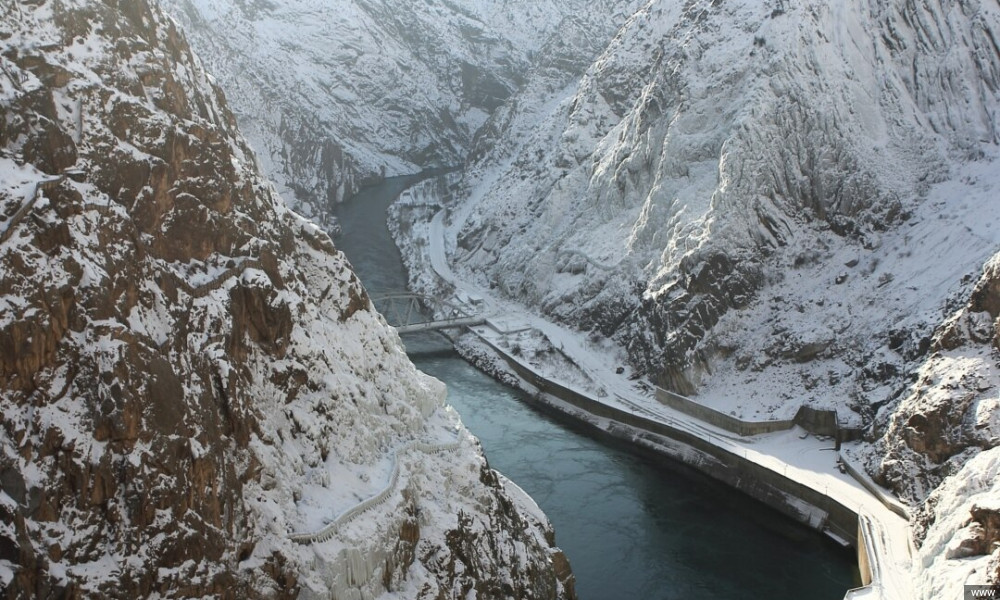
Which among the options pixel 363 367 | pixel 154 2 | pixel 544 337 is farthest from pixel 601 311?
pixel 154 2

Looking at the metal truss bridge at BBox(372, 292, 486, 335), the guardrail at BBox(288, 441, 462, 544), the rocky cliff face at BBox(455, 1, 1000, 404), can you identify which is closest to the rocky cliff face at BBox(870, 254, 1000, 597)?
the rocky cliff face at BBox(455, 1, 1000, 404)

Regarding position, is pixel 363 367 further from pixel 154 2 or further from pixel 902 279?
pixel 902 279

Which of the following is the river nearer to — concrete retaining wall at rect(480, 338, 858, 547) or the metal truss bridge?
concrete retaining wall at rect(480, 338, 858, 547)

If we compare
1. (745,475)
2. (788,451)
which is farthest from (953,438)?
(745,475)

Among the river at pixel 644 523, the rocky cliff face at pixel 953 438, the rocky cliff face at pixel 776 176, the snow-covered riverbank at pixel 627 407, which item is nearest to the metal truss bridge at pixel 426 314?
the snow-covered riverbank at pixel 627 407

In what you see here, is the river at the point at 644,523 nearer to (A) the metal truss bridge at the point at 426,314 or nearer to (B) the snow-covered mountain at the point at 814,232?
(B) the snow-covered mountain at the point at 814,232

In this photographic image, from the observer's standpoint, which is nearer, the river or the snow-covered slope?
the river
